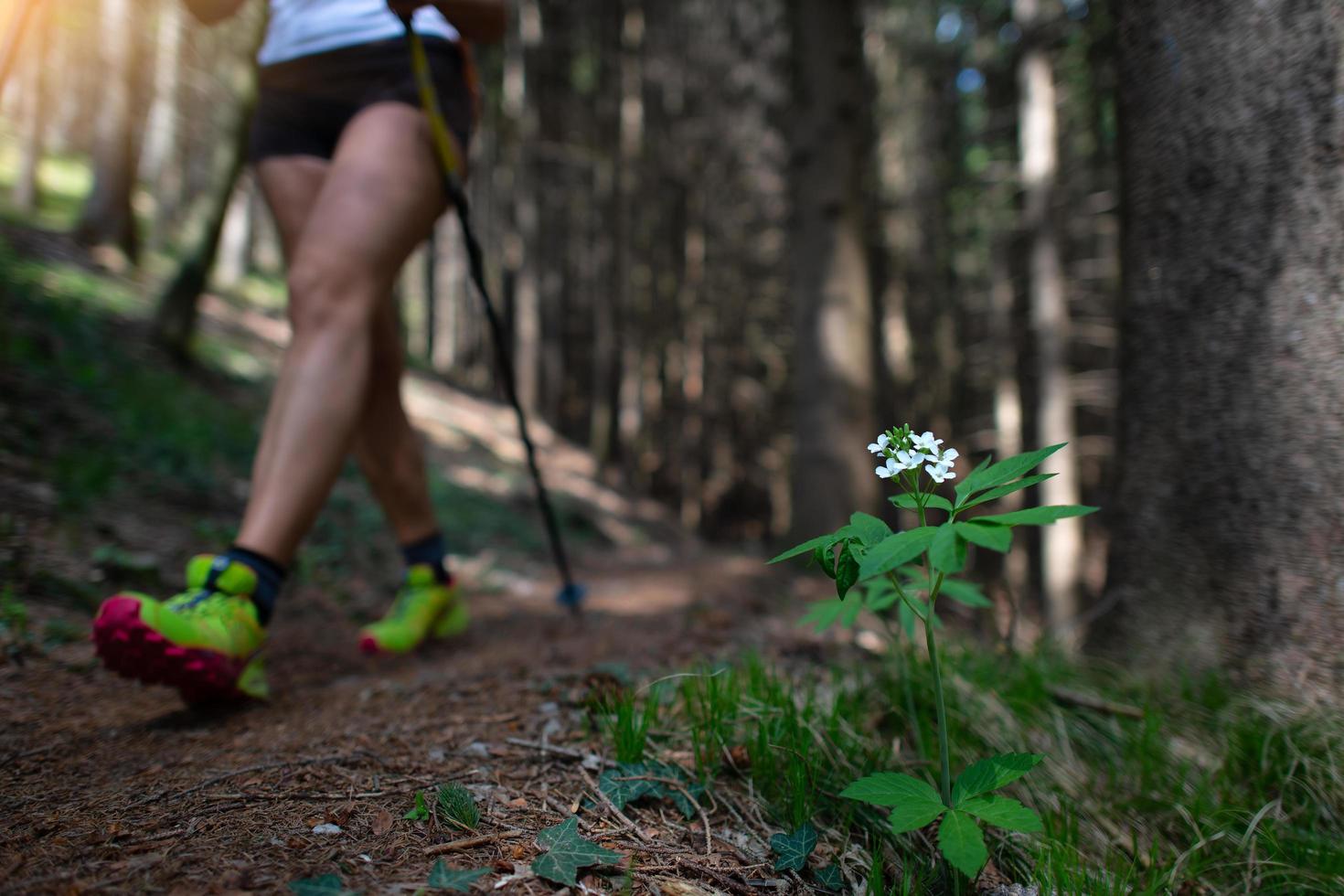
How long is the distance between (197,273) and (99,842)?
19.1ft

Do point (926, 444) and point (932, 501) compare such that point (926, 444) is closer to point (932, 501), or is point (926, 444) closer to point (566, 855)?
point (932, 501)

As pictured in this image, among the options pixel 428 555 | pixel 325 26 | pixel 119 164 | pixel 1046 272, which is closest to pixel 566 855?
pixel 428 555

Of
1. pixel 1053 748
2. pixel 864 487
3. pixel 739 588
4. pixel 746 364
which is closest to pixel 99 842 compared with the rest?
pixel 1053 748

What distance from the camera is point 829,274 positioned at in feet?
18.0

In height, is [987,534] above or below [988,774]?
above

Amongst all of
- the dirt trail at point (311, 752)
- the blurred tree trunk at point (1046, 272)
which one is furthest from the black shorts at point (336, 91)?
the blurred tree trunk at point (1046, 272)

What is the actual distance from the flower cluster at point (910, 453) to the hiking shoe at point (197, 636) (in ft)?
4.57

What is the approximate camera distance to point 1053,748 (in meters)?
1.60

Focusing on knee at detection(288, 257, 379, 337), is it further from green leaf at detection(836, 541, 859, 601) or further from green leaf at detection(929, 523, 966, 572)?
green leaf at detection(929, 523, 966, 572)

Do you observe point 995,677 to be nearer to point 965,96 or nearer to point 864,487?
point 864,487

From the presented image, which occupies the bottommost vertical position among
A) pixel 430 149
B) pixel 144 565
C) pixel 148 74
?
pixel 144 565

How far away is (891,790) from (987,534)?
1.34 feet

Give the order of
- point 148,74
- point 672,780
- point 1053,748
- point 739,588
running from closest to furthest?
point 672,780 → point 1053,748 → point 739,588 → point 148,74

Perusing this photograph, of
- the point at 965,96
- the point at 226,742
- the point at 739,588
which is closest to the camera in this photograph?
the point at 226,742
